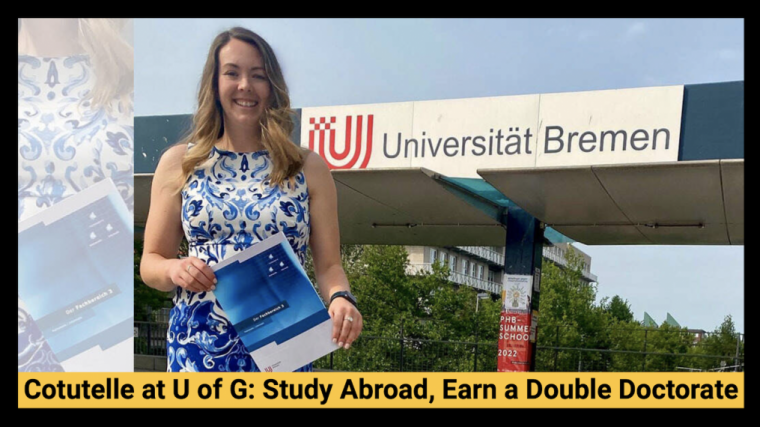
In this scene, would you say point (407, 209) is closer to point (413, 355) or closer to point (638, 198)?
point (638, 198)

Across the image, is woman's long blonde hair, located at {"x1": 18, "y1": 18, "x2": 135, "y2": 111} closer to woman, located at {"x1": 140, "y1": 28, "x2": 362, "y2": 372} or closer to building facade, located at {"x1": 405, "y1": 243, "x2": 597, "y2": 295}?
woman, located at {"x1": 140, "y1": 28, "x2": 362, "y2": 372}

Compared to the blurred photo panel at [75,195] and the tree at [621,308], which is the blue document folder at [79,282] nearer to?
the blurred photo panel at [75,195]

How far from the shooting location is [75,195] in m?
2.08

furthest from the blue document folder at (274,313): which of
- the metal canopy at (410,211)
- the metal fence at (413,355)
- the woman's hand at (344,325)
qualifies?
the metal fence at (413,355)

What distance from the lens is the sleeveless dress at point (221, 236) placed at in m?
1.82

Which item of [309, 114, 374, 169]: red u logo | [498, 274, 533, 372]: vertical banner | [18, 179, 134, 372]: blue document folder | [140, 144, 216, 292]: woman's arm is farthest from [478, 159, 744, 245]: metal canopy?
[140, 144, 216, 292]: woman's arm

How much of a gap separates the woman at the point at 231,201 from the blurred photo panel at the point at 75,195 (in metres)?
0.26

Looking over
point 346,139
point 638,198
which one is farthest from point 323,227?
point 346,139

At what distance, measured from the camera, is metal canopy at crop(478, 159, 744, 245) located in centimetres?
780

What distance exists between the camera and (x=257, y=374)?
183cm
